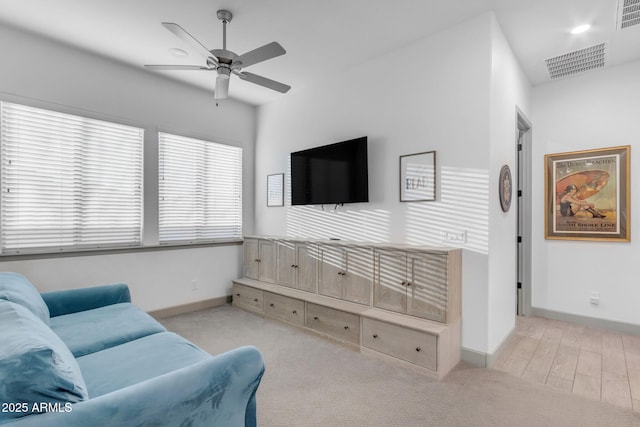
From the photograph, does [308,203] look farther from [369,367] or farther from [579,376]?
[579,376]

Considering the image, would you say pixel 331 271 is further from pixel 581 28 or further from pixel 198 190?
pixel 581 28

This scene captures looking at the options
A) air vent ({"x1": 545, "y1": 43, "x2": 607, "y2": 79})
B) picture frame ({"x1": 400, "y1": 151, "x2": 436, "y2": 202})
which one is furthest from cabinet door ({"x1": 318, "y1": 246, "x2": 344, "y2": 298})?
air vent ({"x1": 545, "y1": 43, "x2": 607, "y2": 79})

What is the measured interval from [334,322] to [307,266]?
0.79 meters

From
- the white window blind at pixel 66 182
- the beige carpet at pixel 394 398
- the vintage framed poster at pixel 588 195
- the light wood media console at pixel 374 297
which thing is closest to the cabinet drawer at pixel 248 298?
the light wood media console at pixel 374 297

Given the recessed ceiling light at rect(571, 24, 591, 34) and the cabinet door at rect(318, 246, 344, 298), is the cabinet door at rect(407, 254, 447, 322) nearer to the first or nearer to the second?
the cabinet door at rect(318, 246, 344, 298)

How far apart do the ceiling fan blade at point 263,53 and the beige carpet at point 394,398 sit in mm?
2497

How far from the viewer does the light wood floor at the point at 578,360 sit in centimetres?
243

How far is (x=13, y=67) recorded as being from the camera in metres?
3.10

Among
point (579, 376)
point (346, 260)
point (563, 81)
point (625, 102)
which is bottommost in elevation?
point (579, 376)

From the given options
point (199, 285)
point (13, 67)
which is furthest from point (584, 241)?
point (13, 67)

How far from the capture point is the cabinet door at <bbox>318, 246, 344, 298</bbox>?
350cm

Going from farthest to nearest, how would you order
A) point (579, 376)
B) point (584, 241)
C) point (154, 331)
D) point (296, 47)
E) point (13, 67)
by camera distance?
1. point (584, 241)
2. point (296, 47)
3. point (13, 67)
4. point (579, 376)
5. point (154, 331)

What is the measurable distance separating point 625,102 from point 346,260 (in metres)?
3.50

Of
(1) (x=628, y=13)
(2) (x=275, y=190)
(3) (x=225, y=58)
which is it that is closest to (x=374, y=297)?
(2) (x=275, y=190)
